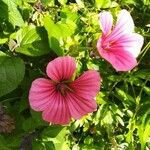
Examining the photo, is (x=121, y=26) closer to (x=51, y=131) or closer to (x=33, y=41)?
(x=33, y=41)

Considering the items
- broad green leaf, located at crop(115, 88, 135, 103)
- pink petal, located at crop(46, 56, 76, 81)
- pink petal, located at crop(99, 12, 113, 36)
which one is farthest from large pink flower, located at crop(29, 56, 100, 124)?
broad green leaf, located at crop(115, 88, 135, 103)

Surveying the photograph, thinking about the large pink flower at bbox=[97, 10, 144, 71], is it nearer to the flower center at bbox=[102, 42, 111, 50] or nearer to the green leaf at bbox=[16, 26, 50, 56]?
the flower center at bbox=[102, 42, 111, 50]

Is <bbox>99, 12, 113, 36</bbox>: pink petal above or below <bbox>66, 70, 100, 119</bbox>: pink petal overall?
above

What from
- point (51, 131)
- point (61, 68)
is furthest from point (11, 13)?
point (51, 131)

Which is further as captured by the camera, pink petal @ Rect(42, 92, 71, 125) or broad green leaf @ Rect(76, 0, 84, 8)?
broad green leaf @ Rect(76, 0, 84, 8)

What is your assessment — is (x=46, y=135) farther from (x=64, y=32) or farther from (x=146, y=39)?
(x=146, y=39)

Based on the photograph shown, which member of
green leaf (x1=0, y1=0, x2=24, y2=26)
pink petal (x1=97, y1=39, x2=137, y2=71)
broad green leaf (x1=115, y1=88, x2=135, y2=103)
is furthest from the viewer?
broad green leaf (x1=115, y1=88, x2=135, y2=103)
